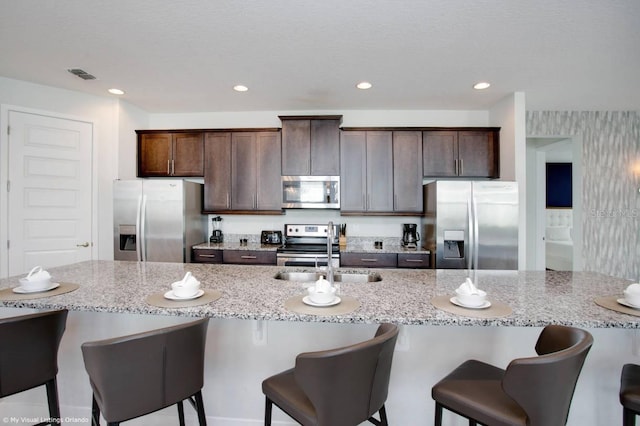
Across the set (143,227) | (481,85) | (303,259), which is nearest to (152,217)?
(143,227)

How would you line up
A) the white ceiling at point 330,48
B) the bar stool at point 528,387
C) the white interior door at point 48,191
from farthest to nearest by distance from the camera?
the white interior door at point 48,191 < the white ceiling at point 330,48 < the bar stool at point 528,387

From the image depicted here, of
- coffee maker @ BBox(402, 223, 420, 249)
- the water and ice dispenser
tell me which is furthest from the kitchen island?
coffee maker @ BBox(402, 223, 420, 249)

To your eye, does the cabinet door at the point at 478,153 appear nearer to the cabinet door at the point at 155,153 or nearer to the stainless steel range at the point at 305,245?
the stainless steel range at the point at 305,245

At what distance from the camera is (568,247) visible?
18.5 feet

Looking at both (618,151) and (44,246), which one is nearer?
(44,246)

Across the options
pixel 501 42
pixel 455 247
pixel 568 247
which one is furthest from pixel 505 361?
pixel 568 247

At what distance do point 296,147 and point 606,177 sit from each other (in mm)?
3935

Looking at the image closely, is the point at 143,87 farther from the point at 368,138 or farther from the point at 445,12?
the point at 445,12

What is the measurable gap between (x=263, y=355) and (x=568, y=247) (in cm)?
624

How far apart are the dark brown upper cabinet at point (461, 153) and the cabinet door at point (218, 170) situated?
2.33m

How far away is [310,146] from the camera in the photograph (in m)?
3.67

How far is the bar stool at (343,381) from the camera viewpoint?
3.02 feet

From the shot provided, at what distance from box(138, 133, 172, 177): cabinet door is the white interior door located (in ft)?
1.74

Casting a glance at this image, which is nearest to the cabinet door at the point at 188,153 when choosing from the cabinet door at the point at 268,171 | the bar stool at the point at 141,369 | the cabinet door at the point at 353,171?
the cabinet door at the point at 268,171
